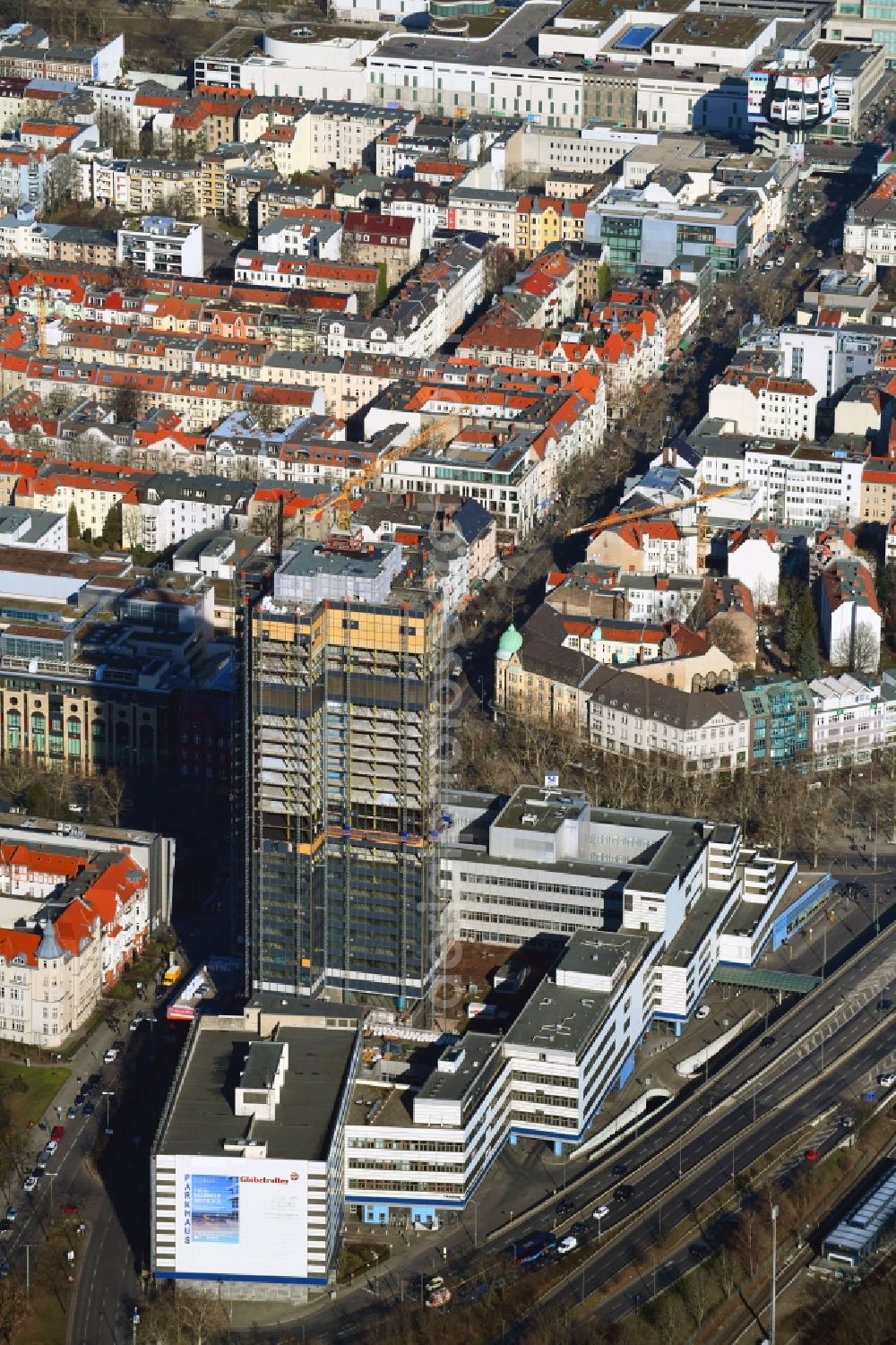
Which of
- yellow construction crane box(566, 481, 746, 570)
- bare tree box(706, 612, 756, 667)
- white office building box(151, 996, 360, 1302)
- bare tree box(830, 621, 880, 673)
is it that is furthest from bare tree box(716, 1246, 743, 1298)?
A: yellow construction crane box(566, 481, 746, 570)

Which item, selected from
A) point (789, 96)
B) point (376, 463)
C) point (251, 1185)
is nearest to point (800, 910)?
point (251, 1185)

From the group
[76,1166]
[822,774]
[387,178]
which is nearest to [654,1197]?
[76,1166]

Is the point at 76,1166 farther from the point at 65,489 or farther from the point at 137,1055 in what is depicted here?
the point at 65,489

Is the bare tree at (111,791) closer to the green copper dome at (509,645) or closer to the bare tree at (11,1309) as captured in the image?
the green copper dome at (509,645)

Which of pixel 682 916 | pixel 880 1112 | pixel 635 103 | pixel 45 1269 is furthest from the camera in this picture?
pixel 635 103

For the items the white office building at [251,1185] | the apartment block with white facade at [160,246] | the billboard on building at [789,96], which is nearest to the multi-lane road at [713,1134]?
the white office building at [251,1185]

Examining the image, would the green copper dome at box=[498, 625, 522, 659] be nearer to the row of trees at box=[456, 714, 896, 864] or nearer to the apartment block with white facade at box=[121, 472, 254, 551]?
the row of trees at box=[456, 714, 896, 864]

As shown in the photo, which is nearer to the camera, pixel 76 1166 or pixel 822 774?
pixel 76 1166
